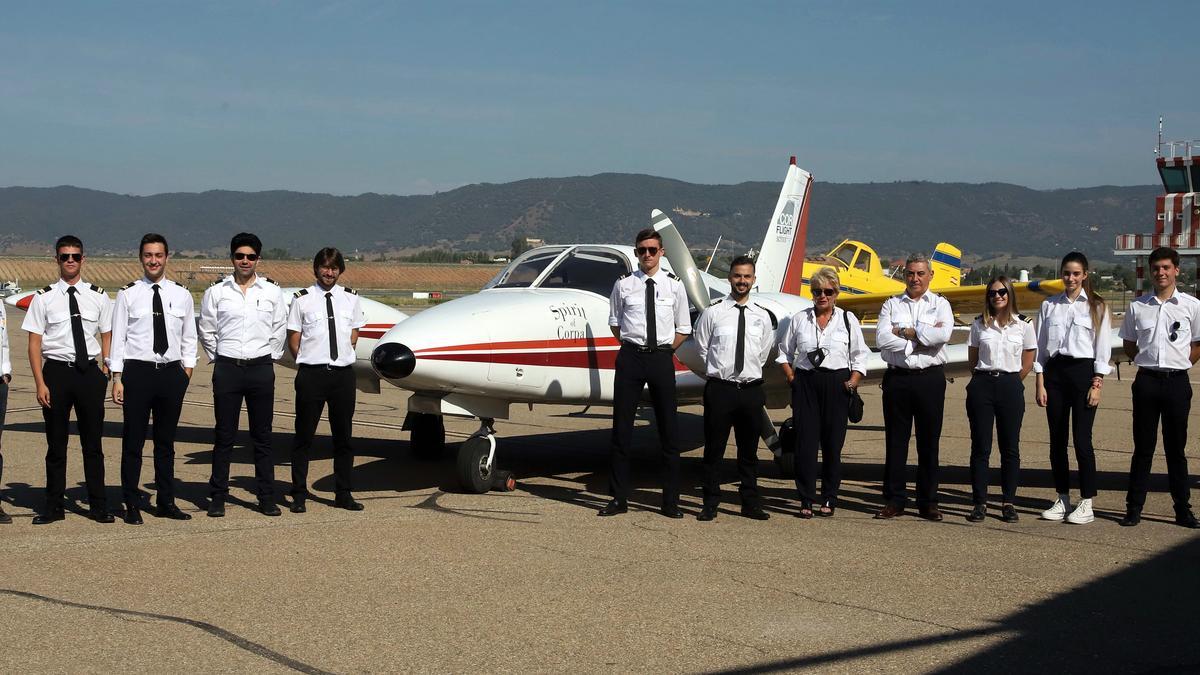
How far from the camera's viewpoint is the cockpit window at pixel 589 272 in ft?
35.7

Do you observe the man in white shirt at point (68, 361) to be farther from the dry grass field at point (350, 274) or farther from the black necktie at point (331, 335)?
the dry grass field at point (350, 274)

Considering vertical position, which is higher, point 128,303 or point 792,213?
point 792,213

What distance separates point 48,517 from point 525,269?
4604 millimetres

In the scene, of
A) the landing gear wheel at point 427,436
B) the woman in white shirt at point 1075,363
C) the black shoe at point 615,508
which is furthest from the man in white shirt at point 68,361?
the woman in white shirt at point 1075,363

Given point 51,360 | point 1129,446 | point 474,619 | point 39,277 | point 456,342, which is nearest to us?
point 474,619

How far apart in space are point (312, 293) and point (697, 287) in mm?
3499

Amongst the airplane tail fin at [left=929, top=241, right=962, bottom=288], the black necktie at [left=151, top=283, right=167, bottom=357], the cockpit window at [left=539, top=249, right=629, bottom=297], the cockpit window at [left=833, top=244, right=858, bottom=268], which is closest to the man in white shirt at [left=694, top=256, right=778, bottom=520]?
the cockpit window at [left=539, top=249, right=629, bottom=297]

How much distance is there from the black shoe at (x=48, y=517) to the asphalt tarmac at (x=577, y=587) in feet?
0.36

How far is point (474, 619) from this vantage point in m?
5.78

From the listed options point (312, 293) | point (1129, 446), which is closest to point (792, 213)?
point (1129, 446)

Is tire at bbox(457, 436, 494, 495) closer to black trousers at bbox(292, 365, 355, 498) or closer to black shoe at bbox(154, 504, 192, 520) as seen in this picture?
black trousers at bbox(292, 365, 355, 498)

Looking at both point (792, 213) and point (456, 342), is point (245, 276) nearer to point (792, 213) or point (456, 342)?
point (456, 342)

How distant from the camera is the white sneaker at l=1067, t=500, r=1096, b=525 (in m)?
8.73

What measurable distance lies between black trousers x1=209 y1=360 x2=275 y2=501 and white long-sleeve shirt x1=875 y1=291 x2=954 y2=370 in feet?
14.3
